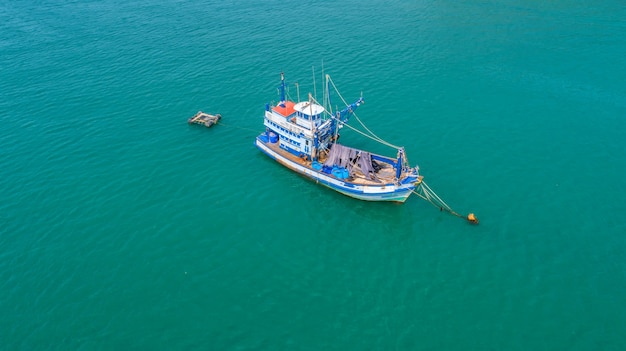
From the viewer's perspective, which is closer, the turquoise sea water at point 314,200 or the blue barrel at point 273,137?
the turquoise sea water at point 314,200

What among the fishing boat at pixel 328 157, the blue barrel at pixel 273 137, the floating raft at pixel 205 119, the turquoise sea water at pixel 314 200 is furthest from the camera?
the floating raft at pixel 205 119

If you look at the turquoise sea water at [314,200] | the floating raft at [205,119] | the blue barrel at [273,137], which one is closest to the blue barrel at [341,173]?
the turquoise sea water at [314,200]

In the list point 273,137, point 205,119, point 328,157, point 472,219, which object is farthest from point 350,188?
point 205,119

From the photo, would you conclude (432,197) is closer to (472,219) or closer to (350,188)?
(472,219)

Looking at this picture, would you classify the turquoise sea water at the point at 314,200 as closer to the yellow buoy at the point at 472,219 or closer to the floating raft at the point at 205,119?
the yellow buoy at the point at 472,219

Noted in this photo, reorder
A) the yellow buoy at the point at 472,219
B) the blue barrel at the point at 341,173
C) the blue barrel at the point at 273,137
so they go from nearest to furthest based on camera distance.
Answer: the yellow buoy at the point at 472,219, the blue barrel at the point at 341,173, the blue barrel at the point at 273,137

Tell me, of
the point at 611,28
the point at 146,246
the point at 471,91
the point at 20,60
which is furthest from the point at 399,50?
the point at 20,60

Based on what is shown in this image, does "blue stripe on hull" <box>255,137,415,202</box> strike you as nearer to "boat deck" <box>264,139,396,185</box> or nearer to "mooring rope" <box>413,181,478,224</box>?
"boat deck" <box>264,139,396,185</box>
